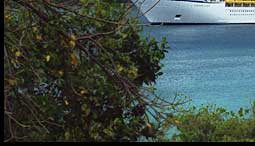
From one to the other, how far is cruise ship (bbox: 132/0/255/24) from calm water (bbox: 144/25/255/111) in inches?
165

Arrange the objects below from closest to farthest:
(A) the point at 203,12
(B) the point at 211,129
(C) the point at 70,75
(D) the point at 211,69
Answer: (C) the point at 70,75, (B) the point at 211,129, (D) the point at 211,69, (A) the point at 203,12

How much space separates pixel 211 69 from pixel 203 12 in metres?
17.3

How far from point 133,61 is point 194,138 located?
50 cm

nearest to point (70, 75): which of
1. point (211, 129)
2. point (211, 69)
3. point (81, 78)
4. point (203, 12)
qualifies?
point (81, 78)

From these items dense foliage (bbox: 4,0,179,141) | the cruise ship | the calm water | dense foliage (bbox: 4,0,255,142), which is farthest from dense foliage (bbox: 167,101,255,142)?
the cruise ship

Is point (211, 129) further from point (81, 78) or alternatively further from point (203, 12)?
point (203, 12)

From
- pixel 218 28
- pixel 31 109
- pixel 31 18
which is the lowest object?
pixel 218 28

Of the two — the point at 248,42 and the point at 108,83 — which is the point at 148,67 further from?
the point at 248,42

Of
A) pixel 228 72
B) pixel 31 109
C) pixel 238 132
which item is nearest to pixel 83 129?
pixel 31 109

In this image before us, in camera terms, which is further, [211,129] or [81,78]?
[211,129]

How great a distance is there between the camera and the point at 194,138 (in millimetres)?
3240

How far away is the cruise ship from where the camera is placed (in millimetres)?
32469

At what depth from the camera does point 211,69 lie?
15.9 metres

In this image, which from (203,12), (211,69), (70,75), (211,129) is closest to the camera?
(70,75)
